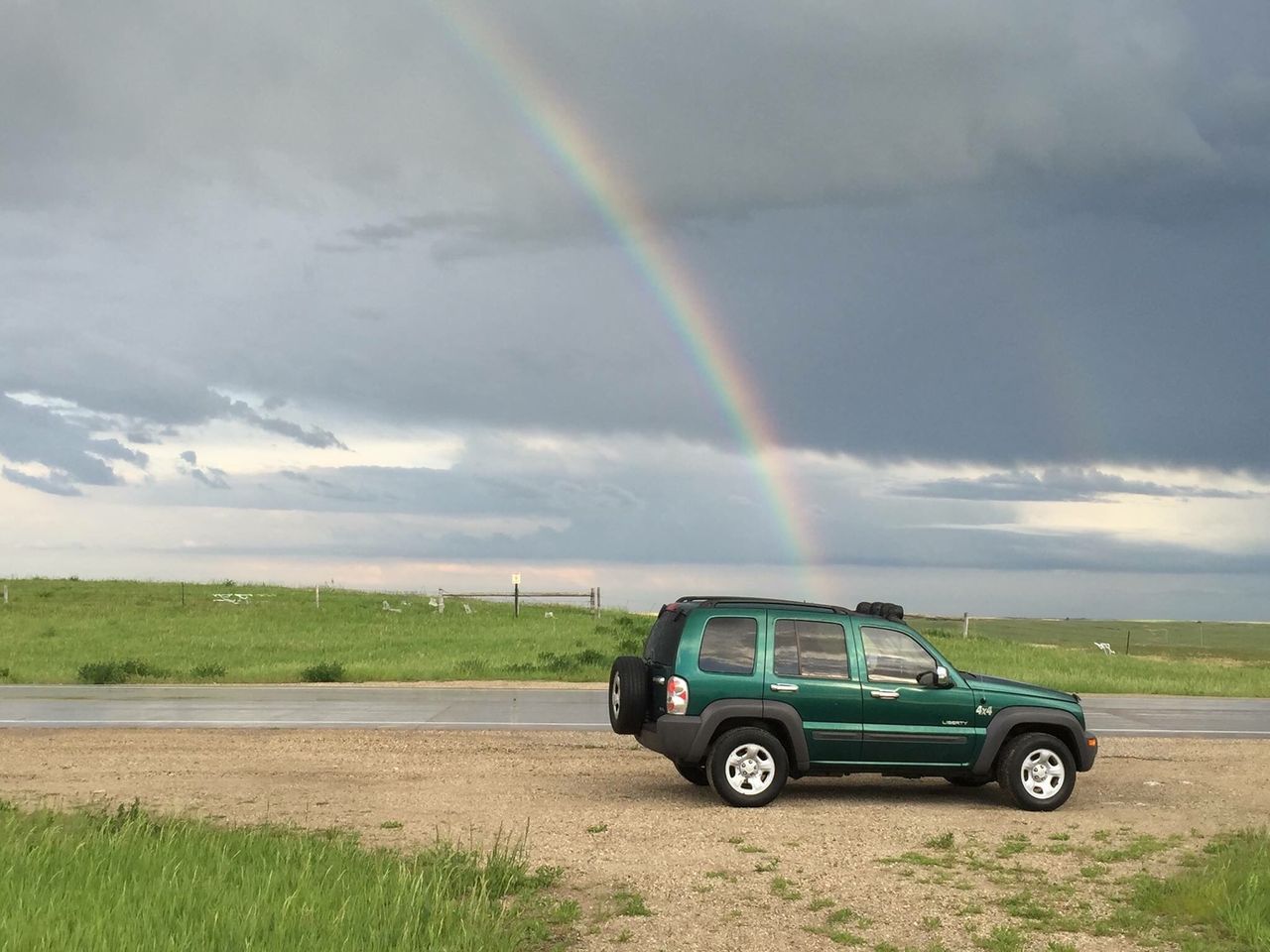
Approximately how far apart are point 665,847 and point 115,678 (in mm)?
22489

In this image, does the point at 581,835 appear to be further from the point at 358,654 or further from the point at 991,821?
the point at 358,654

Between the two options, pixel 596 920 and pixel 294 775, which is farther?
pixel 294 775

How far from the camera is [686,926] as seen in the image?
845cm

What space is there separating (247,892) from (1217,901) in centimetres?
629

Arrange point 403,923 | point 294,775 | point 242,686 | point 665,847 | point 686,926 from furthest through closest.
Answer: point 242,686 < point 294,775 < point 665,847 < point 686,926 < point 403,923

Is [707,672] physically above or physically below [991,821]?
above

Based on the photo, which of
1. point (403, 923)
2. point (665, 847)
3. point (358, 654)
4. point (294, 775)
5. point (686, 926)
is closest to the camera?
point (403, 923)

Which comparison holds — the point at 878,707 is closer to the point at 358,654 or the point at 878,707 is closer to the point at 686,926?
the point at 686,926

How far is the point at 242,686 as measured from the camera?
28391 mm

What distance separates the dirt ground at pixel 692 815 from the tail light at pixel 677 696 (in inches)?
39.7

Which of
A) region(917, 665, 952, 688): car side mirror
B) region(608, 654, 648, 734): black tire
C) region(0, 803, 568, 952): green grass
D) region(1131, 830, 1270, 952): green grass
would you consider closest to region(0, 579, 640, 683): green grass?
region(608, 654, 648, 734): black tire

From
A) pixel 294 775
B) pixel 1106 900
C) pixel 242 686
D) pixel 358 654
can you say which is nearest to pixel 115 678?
pixel 242 686

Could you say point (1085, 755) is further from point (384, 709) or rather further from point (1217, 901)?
point (384, 709)

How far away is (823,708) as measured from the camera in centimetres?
1298
